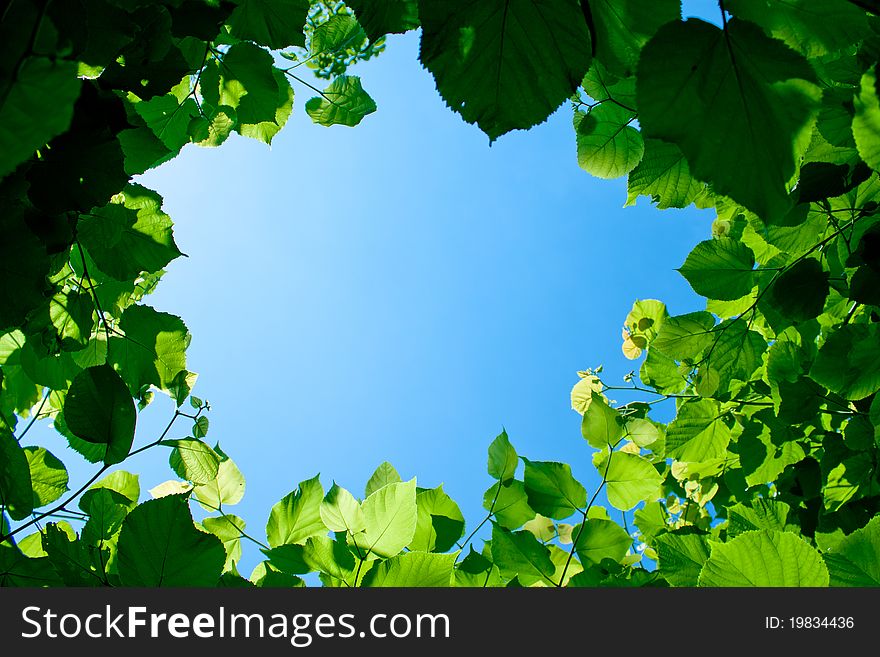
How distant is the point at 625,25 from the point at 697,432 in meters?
1.80

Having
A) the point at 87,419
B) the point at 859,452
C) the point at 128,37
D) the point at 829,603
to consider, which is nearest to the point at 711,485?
the point at 859,452

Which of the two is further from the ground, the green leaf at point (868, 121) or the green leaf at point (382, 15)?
the green leaf at point (382, 15)

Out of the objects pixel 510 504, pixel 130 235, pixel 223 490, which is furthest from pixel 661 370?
pixel 130 235

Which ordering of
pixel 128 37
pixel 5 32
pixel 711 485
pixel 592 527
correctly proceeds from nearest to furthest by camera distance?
pixel 5 32 < pixel 128 37 < pixel 592 527 < pixel 711 485

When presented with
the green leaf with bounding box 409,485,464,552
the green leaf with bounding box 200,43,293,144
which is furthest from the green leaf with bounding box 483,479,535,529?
the green leaf with bounding box 200,43,293,144

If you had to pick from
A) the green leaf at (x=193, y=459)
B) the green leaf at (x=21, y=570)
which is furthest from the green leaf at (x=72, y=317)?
the green leaf at (x=21, y=570)

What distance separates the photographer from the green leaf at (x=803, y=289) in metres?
1.29

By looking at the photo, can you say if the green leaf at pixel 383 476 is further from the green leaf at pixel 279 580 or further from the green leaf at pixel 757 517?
the green leaf at pixel 757 517

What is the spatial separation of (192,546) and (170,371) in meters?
0.58

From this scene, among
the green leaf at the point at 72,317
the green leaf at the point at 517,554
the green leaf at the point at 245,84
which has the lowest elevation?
the green leaf at the point at 517,554

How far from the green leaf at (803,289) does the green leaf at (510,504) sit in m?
0.83

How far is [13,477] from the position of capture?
0.96 m

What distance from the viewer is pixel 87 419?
3.31ft

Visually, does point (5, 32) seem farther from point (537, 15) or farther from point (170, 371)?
point (170, 371)
